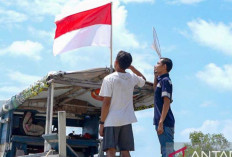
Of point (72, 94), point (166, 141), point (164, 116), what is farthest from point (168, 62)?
point (72, 94)

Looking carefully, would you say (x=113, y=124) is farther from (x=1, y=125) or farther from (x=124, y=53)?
(x=1, y=125)

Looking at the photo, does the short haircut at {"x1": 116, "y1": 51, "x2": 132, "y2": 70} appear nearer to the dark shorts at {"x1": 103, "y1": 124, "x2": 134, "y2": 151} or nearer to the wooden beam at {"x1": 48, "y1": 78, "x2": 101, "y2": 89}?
the dark shorts at {"x1": 103, "y1": 124, "x2": 134, "y2": 151}

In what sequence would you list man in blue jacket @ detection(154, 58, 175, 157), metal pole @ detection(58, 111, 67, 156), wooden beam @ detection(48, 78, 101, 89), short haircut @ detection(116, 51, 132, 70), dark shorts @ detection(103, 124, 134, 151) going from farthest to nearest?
wooden beam @ detection(48, 78, 101, 89) → metal pole @ detection(58, 111, 67, 156) → man in blue jacket @ detection(154, 58, 175, 157) → short haircut @ detection(116, 51, 132, 70) → dark shorts @ detection(103, 124, 134, 151)

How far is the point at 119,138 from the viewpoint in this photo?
4.64 meters

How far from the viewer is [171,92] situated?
5027mm

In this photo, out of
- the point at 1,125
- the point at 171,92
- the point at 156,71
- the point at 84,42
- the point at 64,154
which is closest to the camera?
the point at 171,92

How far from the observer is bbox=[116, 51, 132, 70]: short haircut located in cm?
469

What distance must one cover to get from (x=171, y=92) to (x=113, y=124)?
3.18ft

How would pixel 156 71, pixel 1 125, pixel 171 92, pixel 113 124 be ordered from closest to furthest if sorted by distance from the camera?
pixel 113 124
pixel 171 92
pixel 156 71
pixel 1 125

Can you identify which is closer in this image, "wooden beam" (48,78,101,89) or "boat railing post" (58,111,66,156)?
"boat railing post" (58,111,66,156)

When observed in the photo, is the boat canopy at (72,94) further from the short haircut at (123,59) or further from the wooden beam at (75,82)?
the short haircut at (123,59)

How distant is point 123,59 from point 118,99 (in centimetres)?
49

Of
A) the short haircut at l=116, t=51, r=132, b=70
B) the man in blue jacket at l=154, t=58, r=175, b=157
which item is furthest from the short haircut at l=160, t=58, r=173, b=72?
the short haircut at l=116, t=51, r=132, b=70

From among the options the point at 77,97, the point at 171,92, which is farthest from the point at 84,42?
the point at 171,92
